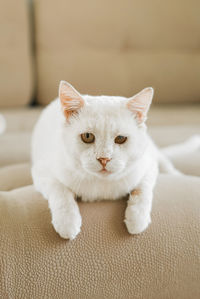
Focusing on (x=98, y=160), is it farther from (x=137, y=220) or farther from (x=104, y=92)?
(x=104, y=92)

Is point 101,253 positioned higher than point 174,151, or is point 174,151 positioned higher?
point 101,253

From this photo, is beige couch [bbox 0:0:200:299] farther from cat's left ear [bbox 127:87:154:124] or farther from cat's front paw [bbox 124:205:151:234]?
cat's left ear [bbox 127:87:154:124]

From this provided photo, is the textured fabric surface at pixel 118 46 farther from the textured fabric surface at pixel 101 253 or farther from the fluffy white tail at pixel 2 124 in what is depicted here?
the textured fabric surface at pixel 101 253

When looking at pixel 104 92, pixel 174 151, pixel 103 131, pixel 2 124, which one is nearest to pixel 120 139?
pixel 103 131

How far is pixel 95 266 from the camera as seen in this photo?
2.39 ft

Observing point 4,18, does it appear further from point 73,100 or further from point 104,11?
point 73,100

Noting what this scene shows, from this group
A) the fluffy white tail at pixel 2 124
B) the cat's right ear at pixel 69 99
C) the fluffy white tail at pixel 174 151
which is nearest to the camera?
the cat's right ear at pixel 69 99

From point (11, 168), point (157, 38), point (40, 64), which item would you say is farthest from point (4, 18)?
point (11, 168)

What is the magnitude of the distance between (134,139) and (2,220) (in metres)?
0.38

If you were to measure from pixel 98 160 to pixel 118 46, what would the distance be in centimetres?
148

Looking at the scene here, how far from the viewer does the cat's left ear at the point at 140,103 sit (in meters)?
0.84

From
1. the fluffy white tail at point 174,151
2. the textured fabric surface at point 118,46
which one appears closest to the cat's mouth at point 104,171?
the fluffy white tail at point 174,151

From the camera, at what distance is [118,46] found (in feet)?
6.84

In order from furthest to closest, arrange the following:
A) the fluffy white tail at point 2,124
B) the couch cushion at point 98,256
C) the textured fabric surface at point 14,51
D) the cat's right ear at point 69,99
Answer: the textured fabric surface at point 14,51, the fluffy white tail at point 2,124, the cat's right ear at point 69,99, the couch cushion at point 98,256
